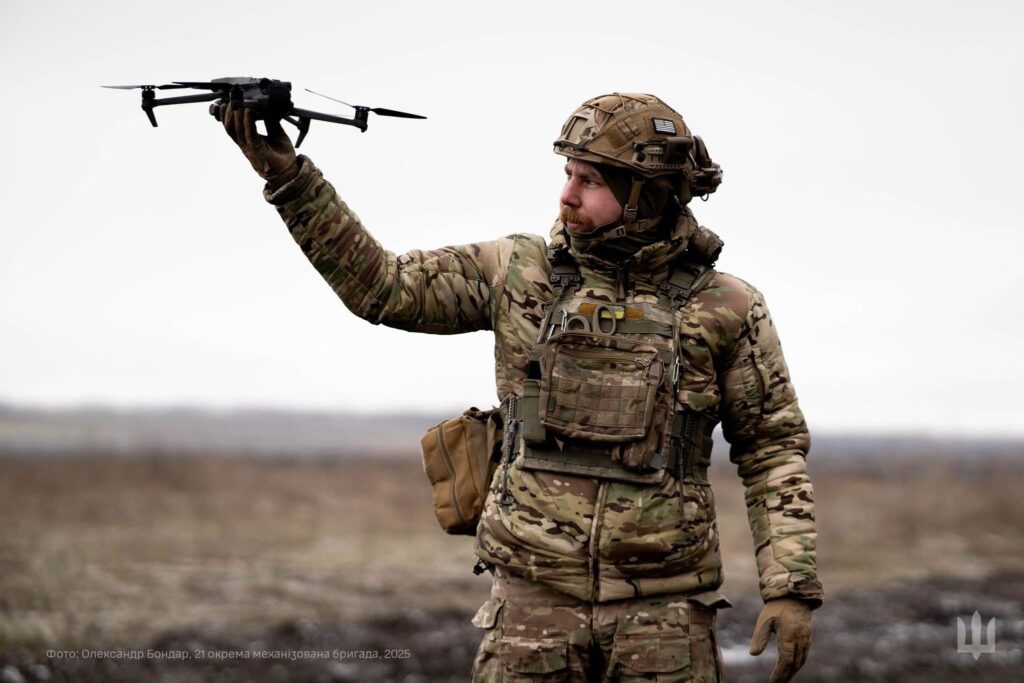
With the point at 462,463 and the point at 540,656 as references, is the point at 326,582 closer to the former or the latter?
the point at 462,463

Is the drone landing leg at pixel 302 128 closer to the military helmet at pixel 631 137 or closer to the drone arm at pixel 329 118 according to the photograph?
the drone arm at pixel 329 118

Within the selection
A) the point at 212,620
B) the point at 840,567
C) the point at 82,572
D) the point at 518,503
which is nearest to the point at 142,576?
the point at 82,572

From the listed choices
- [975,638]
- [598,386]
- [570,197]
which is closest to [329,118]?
[570,197]

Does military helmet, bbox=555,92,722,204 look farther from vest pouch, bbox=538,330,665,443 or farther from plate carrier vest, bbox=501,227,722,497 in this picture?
vest pouch, bbox=538,330,665,443

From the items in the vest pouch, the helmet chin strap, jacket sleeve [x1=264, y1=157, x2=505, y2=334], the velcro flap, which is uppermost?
the helmet chin strap

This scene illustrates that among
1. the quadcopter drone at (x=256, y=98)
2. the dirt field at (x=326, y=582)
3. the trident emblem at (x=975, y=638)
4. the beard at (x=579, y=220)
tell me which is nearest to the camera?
the quadcopter drone at (x=256, y=98)

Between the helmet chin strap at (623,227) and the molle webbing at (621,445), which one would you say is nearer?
the molle webbing at (621,445)

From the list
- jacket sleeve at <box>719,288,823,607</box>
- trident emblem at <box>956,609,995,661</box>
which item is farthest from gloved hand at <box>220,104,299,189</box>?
A: trident emblem at <box>956,609,995,661</box>

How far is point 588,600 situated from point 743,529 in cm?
1728

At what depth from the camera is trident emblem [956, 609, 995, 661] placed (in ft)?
40.8

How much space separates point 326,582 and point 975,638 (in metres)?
6.85

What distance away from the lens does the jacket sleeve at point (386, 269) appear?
4824 millimetres

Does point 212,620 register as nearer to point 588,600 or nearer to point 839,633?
point 839,633

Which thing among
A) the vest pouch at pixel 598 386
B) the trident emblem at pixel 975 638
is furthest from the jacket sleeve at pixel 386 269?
the trident emblem at pixel 975 638
